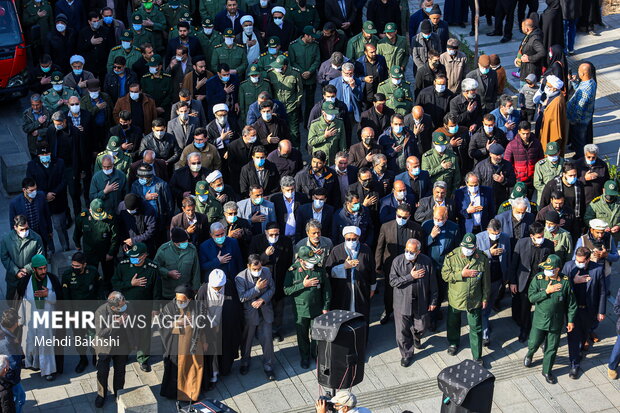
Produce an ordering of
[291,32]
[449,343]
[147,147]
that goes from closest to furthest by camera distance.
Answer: [449,343]
[147,147]
[291,32]

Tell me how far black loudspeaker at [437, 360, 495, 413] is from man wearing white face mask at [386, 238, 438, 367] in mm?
4492

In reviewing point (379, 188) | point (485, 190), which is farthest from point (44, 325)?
point (485, 190)

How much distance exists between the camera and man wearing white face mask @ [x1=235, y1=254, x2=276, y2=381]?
16.6 meters

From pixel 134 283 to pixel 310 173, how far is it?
127 inches

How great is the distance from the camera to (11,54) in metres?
22.1

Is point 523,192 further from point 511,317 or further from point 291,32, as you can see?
point 291,32

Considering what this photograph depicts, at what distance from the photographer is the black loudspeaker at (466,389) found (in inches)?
480

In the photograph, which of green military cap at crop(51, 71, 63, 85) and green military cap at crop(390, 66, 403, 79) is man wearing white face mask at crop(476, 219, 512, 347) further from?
green military cap at crop(51, 71, 63, 85)

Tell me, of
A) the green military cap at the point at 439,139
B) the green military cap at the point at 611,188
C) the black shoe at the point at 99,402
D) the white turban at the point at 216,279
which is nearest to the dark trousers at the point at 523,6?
the green military cap at the point at 439,139

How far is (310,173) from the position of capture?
18375mm

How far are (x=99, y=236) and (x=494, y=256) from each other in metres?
5.34

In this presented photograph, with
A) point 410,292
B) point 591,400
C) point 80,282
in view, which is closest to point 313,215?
point 410,292

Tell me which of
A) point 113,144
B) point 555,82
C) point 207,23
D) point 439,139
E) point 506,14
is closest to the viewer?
point 113,144

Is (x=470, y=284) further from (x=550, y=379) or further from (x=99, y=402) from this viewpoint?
(x=99, y=402)
